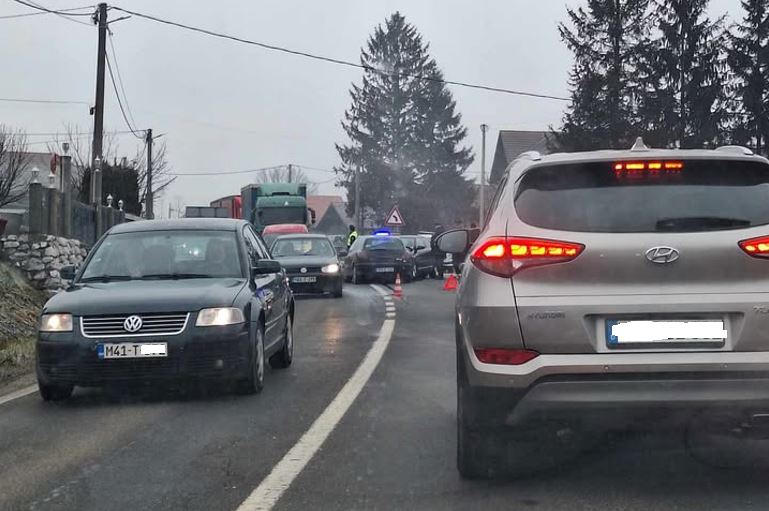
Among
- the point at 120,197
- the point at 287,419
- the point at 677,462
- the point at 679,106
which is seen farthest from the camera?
the point at 120,197

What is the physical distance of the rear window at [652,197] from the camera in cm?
484

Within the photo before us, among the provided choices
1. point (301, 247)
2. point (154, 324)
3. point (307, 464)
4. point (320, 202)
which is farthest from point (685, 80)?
point (320, 202)

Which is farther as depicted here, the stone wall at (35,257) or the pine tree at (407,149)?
the pine tree at (407,149)

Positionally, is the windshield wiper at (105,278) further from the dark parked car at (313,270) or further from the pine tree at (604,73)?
the pine tree at (604,73)

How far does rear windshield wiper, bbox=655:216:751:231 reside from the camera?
480cm

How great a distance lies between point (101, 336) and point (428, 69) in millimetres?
62012

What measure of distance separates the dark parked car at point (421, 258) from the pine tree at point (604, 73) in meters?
9.12

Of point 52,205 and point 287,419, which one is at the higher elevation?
point 52,205

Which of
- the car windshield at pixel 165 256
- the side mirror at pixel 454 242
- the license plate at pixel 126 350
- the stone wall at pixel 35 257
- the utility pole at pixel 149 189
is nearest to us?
the side mirror at pixel 454 242

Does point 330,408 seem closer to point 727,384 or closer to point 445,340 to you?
point 727,384

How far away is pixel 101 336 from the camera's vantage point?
7.74 meters

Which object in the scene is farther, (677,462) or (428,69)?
(428,69)

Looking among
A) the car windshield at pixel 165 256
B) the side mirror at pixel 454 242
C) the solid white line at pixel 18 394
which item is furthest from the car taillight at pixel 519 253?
the solid white line at pixel 18 394

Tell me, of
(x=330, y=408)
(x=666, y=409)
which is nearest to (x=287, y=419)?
(x=330, y=408)
